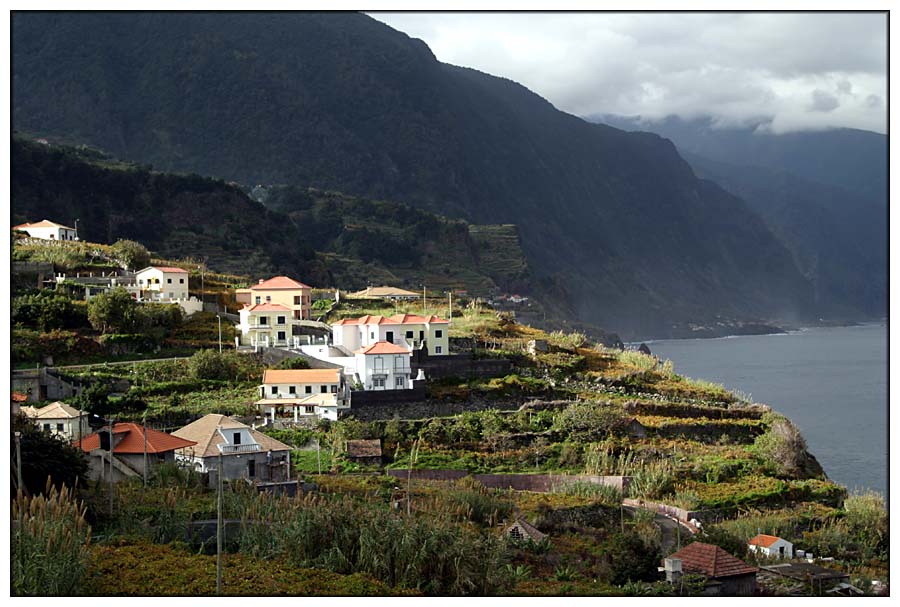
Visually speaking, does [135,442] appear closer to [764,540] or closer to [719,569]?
[719,569]

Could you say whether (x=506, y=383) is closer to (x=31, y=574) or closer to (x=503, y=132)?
(x=31, y=574)

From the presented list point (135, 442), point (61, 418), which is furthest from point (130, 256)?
point (135, 442)

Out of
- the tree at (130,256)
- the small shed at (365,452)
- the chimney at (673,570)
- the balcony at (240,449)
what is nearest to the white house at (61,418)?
the balcony at (240,449)

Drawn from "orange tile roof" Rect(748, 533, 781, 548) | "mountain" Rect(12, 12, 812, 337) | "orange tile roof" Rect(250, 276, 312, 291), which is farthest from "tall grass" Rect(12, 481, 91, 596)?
"mountain" Rect(12, 12, 812, 337)

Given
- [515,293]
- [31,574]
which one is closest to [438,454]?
[31,574]

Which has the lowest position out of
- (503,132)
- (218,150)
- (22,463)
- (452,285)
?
(22,463)

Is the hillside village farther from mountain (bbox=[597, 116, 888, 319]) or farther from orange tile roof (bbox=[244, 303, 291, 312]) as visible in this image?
mountain (bbox=[597, 116, 888, 319])

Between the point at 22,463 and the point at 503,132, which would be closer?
the point at 22,463
